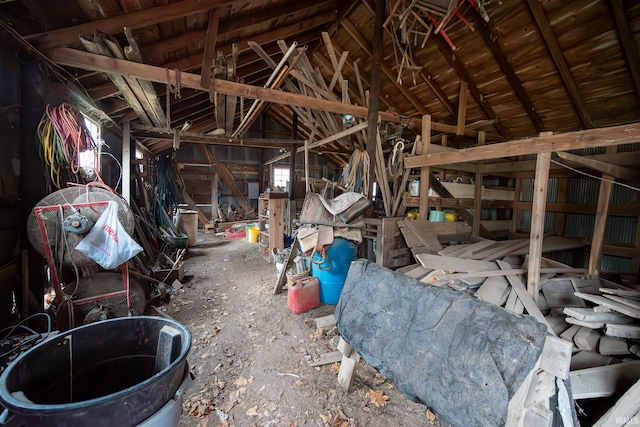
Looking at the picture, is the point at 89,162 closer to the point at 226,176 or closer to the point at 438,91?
the point at 438,91

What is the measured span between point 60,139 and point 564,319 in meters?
4.79

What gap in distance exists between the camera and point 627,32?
2.56 meters

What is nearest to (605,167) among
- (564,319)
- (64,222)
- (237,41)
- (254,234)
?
(564,319)

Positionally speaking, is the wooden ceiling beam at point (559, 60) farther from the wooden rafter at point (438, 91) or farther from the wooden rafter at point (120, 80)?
the wooden rafter at point (120, 80)

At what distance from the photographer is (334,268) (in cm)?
337

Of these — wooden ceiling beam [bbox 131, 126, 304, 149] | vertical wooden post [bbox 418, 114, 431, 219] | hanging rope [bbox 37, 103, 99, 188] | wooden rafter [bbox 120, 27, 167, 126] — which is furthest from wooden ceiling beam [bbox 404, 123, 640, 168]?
wooden ceiling beam [bbox 131, 126, 304, 149]

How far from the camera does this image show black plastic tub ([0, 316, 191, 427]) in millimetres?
784

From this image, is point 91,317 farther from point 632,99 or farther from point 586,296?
point 632,99

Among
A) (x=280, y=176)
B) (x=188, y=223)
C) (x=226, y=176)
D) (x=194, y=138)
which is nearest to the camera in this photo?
(x=194, y=138)

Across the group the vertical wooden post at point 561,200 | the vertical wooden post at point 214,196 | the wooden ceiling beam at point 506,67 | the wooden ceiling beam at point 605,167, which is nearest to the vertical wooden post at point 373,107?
the wooden ceiling beam at point 506,67

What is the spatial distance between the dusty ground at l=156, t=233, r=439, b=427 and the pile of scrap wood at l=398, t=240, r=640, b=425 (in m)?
0.95

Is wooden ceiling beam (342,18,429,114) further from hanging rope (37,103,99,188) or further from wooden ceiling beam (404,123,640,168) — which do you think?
hanging rope (37,103,99,188)

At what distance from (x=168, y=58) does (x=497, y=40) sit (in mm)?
4201

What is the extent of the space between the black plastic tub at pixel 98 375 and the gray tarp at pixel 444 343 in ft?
4.20
